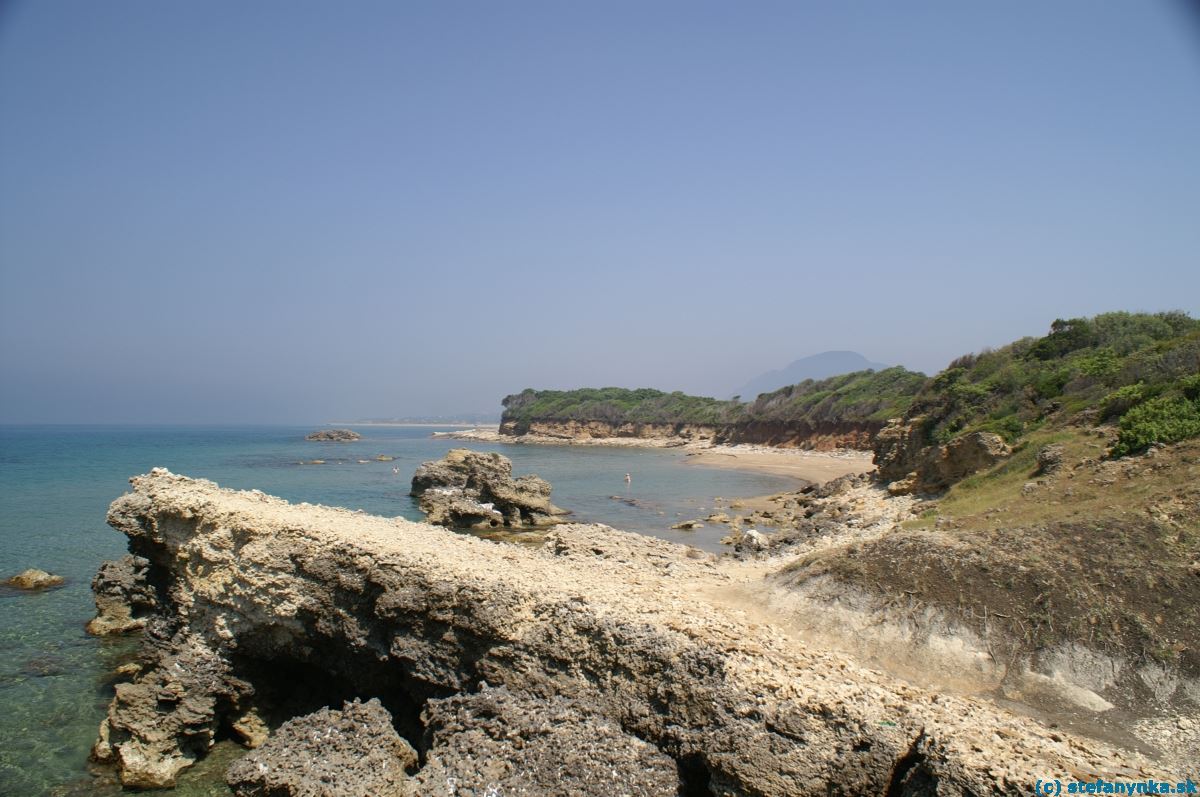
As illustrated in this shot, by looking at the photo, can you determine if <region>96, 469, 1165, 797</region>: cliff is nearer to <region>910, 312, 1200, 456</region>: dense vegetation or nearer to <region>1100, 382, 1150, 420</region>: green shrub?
<region>910, 312, 1200, 456</region>: dense vegetation

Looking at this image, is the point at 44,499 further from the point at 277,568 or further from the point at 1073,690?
the point at 1073,690

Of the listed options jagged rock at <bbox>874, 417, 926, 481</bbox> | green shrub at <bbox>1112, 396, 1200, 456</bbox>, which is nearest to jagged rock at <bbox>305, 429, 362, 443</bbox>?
jagged rock at <bbox>874, 417, 926, 481</bbox>

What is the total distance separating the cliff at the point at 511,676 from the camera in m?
7.77

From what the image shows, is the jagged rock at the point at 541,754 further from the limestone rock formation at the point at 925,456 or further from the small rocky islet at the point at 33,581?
the limestone rock formation at the point at 925,456

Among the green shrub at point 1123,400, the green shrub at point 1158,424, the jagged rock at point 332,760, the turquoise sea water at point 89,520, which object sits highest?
the green shrub at point 1123,400

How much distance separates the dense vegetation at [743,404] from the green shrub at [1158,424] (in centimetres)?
4435

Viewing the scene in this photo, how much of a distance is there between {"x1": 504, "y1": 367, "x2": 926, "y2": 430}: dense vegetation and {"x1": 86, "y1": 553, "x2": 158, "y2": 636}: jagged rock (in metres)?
57.7

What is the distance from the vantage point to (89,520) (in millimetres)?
32000

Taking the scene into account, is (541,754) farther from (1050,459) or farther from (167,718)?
(1050,459)

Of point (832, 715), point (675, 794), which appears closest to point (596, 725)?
point (675, 794)

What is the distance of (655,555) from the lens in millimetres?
17188

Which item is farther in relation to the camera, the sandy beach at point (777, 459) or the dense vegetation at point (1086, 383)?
the sandy beach at point (777, 459)

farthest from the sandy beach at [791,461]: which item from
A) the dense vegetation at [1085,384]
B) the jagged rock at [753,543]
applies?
the jagged rock at [753,543]

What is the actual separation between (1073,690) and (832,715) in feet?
13.3
